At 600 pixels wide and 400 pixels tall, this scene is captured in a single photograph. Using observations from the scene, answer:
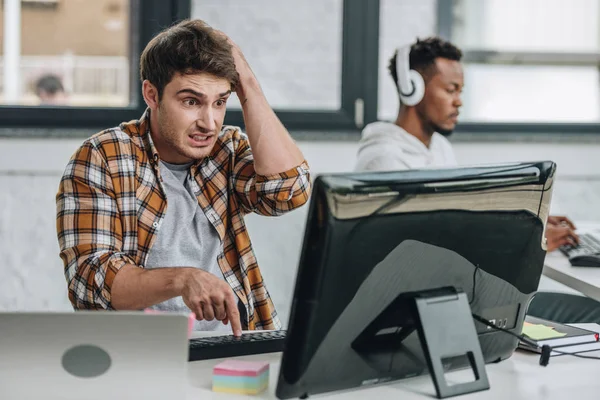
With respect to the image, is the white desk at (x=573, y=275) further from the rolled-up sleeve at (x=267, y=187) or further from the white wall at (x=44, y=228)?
the white wall at (x=44, y=228)

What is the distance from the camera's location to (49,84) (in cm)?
317

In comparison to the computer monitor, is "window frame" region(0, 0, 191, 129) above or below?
above

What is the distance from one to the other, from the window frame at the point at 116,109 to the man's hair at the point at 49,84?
2.9 inches

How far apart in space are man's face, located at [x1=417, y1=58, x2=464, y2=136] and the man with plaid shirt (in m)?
1.06

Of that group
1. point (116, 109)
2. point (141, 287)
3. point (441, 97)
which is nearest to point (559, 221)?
point (441, 97)

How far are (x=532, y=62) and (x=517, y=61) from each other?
6cm

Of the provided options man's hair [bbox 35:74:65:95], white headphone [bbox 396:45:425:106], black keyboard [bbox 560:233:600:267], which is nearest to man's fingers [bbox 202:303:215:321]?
black keyboard [bbox 560:233:600:267]

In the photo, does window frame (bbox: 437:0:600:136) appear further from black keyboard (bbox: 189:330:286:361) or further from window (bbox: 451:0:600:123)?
black keyboard (bbox: 189:330:286:361)

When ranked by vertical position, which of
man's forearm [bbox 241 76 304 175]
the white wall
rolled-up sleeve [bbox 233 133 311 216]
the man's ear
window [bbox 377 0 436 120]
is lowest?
the white wall

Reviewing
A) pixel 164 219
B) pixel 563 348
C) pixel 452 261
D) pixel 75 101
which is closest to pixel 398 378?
pixel 452 261

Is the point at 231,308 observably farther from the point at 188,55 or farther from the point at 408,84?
the point at 408,84

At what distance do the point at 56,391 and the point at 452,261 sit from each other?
0.54 meters

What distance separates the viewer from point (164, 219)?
183 centimetres

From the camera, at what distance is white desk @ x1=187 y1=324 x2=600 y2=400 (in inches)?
45.3
